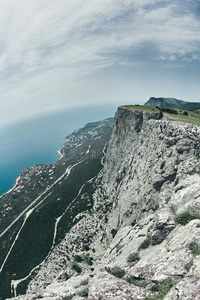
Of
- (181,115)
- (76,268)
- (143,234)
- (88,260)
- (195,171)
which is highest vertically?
(181,115)

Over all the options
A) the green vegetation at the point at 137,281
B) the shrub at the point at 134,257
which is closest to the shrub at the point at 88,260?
the shrub at the point at 134,257

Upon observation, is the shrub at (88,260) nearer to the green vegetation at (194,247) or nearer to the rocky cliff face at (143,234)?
the rocky cliff face at (143,234)

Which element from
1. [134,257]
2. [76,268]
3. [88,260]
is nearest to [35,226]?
[88,260]

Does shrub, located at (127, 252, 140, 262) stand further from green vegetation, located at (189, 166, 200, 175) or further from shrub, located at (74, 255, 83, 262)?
shrub, located at (74, 255, 83, 262)

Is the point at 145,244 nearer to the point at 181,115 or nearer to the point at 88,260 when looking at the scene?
the point at 88,260

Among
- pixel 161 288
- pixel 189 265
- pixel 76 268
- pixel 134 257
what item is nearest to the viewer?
pixel 161 288

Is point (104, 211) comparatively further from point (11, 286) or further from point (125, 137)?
point (11, 286)

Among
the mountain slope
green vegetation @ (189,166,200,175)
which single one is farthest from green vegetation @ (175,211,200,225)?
the mountain slope
